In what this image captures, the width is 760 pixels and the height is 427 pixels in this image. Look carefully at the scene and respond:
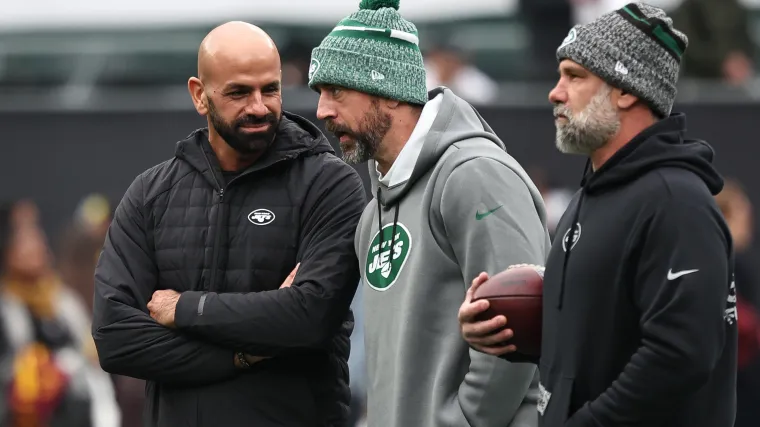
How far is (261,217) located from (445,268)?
817mm

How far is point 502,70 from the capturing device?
12.5 m

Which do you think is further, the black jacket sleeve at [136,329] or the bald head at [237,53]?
the bald head at [237,53]

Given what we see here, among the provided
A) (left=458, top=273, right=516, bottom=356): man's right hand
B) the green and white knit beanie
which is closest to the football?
(left=458, top=273, right=516, bottom=356): man's right hand

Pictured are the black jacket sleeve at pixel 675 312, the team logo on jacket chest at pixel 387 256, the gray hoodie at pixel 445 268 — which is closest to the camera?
the black jacket sleeve at pixel 675 312

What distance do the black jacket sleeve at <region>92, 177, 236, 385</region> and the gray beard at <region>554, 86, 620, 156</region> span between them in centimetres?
157

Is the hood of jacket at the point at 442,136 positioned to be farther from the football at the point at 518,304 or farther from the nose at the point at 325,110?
the football at the point at 518,304

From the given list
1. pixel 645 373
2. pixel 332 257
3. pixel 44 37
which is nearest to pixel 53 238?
pixel 44 37

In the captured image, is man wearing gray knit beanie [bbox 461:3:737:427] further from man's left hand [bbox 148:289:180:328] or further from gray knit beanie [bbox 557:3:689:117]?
man's left hand [bbox 148:289:180:328]

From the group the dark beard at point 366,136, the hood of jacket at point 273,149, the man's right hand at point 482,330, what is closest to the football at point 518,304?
the man's right hand at point 482,330

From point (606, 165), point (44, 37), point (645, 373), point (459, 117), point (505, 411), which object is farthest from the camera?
point (44, 37)

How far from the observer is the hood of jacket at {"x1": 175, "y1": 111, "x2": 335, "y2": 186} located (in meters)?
5.39

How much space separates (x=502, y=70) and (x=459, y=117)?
756 cm

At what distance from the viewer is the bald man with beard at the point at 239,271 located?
515 cm

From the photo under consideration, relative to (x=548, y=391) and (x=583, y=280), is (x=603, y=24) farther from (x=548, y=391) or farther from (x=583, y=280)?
(x=548, y=391)
